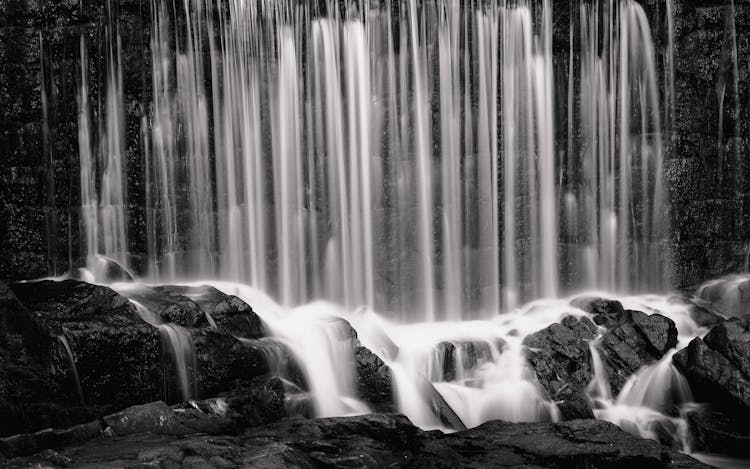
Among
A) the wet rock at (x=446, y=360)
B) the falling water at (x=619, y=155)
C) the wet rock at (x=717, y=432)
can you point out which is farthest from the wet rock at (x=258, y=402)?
the falling water at (x=619, y=155)

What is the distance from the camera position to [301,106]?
1609cm

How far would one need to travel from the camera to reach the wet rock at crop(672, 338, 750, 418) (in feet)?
37.8

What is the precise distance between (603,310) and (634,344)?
5.18 feet

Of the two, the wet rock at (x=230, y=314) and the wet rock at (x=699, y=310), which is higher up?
the wet rock at (x=230, y=314)

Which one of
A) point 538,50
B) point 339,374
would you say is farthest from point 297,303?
point 538,50

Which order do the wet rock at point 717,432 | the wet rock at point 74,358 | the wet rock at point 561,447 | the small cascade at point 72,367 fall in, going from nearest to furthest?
the wet rock at point 561,447 < the wet rock at point 74,358 < the small cascade at point 72,367 < the wet rock at point 717,432

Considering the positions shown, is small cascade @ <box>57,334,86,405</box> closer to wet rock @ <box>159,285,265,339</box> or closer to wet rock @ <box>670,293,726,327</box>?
wet rock @ <box>159,285,265,339</box>

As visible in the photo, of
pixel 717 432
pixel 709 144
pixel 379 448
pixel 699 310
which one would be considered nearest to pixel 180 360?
pixel 379 448

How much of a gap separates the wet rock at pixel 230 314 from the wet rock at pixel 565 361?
468 cm

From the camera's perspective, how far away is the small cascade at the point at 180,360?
10906 millimetres

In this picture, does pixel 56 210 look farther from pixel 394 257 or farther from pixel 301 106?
pixel 394 257

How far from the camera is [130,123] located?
1536cm

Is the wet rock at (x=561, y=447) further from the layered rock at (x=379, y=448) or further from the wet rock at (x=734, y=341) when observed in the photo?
the wet rock at (x=734, y=341)

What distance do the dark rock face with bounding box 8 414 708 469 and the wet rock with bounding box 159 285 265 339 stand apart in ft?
7.74
